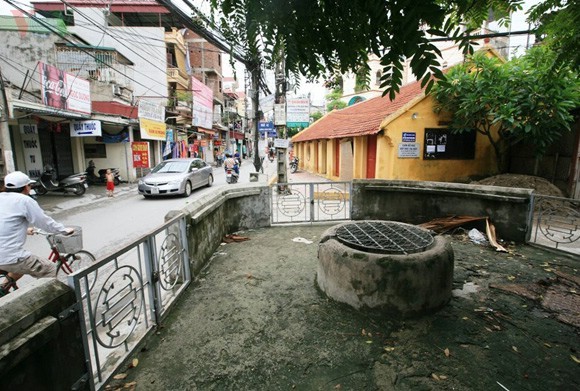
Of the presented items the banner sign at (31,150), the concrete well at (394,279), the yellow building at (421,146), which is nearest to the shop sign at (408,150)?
the yellow building at (421,146)

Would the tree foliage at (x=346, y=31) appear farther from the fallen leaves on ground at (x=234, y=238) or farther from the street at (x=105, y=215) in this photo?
the fallen leaves on ground at (x=234, y=238)

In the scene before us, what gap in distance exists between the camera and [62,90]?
1234 cm

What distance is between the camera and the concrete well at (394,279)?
3.55m

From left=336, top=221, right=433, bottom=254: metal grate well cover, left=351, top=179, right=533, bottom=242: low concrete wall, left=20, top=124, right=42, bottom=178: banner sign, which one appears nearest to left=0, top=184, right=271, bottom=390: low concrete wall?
left=336, top=221, right=433, bottom=254: metal grate well cover

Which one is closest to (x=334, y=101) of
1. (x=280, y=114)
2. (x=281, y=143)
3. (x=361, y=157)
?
(x=361, y=157)

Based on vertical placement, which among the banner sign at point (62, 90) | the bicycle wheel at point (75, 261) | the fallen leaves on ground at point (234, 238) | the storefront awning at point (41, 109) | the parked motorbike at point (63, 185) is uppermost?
the banner sign at point (62, 90)

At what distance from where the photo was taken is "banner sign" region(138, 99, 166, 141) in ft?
55.8

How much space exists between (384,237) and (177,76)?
85.4 ft

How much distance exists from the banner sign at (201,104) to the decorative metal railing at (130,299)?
2087 cm

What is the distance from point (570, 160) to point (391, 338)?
10.00 meters

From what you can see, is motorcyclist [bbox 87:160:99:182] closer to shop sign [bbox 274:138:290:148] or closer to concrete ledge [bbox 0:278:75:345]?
shop sign [bbox 274:138:290:148]

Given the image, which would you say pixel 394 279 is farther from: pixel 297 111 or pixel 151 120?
pixel 151 120

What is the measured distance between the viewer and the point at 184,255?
4.21 m

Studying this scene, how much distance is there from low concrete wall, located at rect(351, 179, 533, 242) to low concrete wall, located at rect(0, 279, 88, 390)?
655cm
